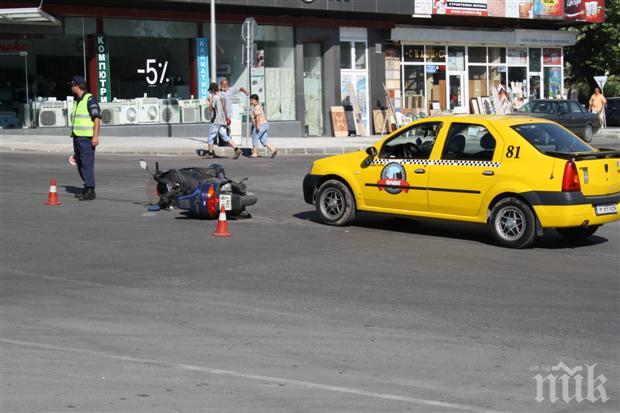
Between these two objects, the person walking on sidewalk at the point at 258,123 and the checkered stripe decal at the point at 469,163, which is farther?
the person walking on sidewalk at the point at 258,123

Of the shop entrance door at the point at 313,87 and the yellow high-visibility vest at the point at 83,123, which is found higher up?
the shop entrance door at the point at 313,87

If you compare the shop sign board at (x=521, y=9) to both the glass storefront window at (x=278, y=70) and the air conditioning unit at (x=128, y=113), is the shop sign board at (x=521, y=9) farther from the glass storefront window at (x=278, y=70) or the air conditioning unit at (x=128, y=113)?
the air conditioning unit at (x=128, y=113)

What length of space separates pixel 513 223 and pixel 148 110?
2221 centimetres

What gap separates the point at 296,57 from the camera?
3606 cm

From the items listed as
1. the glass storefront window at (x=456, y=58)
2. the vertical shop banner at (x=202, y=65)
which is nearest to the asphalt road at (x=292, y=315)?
the vertical shop banner at (x=202, y=65)

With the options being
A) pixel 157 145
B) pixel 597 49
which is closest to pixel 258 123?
pixel 157 145

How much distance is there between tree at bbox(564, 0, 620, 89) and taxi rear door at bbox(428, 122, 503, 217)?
130ft

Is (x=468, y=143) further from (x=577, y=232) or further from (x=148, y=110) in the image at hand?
(x=148, y=110)

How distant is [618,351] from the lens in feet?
24.3

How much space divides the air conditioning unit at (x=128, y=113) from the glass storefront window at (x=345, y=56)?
9.08 metres

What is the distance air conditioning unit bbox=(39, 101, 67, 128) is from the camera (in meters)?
30.8

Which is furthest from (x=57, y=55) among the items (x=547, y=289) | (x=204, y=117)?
(x=547, y=289)

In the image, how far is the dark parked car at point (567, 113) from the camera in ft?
109

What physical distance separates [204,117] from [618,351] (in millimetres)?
27251
